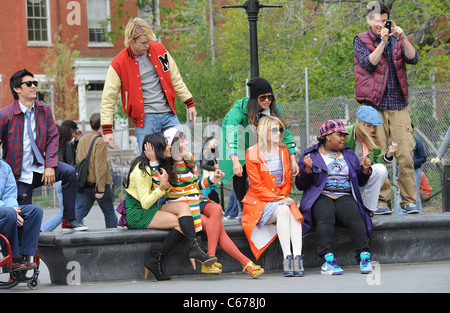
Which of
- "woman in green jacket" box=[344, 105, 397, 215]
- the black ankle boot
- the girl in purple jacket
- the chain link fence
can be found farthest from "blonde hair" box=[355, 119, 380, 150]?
the chain link fence

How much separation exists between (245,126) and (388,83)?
65.8 inches

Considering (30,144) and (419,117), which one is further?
(419,117)

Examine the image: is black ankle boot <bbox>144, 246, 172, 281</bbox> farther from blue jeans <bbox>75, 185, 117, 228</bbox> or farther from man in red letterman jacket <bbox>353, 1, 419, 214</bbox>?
blue jeans <bbox>75, 185, 117, 228</bbox>

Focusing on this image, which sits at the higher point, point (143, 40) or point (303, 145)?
point (143, 40)

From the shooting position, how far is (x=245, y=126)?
9266 mm

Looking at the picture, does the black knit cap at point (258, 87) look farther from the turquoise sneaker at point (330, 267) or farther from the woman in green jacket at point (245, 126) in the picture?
the turquoise sneaker at point (330, 267)

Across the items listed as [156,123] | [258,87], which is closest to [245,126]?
[258,87]

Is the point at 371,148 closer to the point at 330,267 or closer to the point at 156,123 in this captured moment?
the point at 330,267

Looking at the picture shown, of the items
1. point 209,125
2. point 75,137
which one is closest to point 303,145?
point 209,125

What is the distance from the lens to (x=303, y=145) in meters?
16.0

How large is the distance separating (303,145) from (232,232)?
746cm

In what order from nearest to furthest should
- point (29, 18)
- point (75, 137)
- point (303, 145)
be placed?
1. point (75, 137)
2. point (303, 145)
3. point (29, 18)

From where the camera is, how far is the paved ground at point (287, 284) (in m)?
7.17

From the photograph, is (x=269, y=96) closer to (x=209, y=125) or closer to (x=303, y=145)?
(x=303, y=145)
